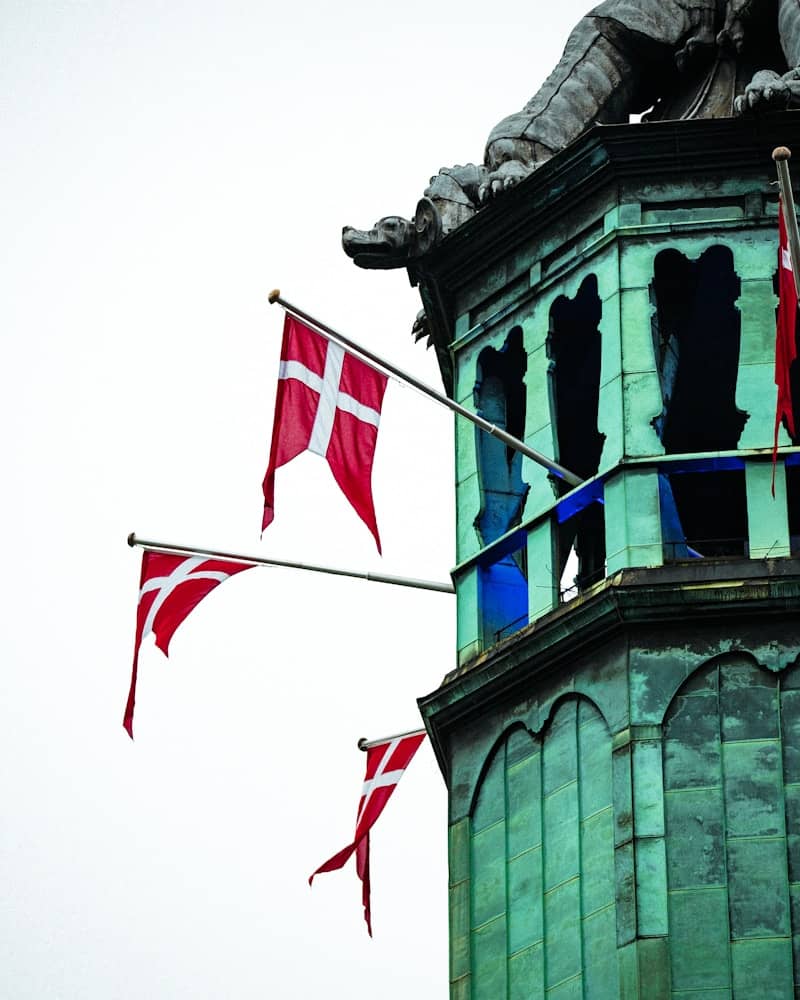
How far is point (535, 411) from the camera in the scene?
116 feet

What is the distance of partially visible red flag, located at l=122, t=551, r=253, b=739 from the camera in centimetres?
3675

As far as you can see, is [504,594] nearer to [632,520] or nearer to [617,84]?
[632,520]

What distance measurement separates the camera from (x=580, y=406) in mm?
37562

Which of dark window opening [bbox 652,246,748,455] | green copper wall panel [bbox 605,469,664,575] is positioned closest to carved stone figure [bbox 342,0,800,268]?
dark window opening [bbox 652,246,748,455]

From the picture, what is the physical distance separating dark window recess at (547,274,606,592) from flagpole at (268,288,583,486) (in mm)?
482

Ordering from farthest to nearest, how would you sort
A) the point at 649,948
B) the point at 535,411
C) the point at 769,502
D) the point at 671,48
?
the point at 671,48, the point at 535,411, the point at 769,502, the point at 649,948

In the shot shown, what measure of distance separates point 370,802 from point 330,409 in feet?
15.5

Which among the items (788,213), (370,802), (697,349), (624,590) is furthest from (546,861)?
(697,349)

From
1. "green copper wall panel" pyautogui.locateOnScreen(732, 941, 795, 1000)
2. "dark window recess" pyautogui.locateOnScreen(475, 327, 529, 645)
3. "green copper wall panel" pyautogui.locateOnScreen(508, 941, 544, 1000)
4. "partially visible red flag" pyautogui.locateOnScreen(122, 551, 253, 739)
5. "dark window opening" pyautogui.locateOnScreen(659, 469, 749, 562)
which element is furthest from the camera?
"dark window opening" pyautogui.locateOnScreen(659, 469, 749, 562)

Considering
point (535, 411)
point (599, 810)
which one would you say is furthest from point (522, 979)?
point (535, 411)

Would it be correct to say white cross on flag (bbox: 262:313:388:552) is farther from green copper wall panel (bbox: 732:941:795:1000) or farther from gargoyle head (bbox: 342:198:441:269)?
green copper wall panel (bbox: 732:941:795:1000)

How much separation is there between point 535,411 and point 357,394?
1.84 meters

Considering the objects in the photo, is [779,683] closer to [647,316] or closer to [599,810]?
[599,810]

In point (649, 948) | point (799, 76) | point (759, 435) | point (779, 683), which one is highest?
point (799, 76)
